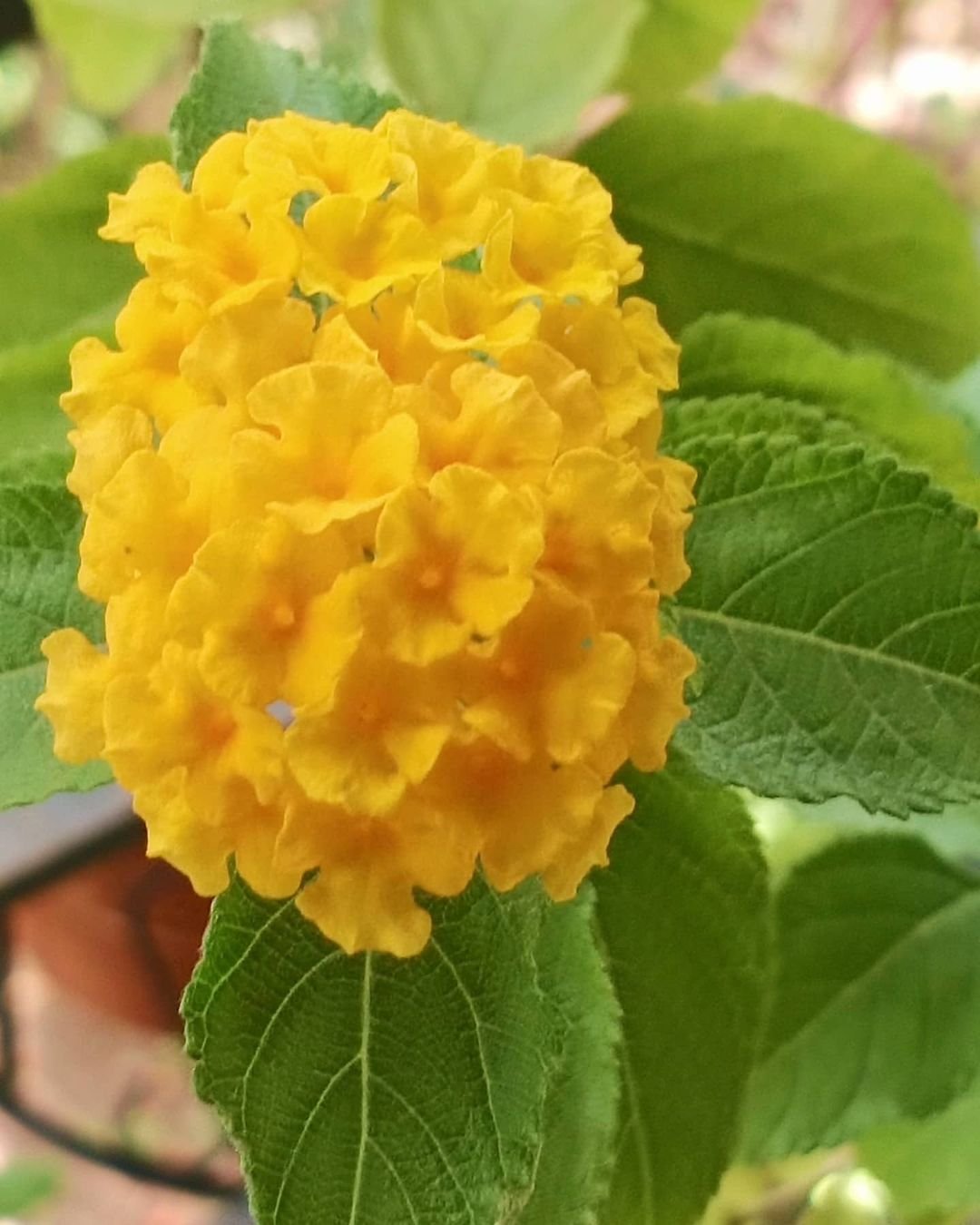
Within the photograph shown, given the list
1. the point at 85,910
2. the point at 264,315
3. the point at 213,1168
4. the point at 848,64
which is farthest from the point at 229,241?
the point at 848,64

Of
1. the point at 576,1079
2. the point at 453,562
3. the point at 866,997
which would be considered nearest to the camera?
the point at 453,562

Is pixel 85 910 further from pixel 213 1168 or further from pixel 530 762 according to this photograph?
pixel 530 762

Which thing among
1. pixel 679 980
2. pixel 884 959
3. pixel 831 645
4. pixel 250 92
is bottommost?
pixel 884 959

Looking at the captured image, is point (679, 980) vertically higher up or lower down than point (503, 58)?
lower down

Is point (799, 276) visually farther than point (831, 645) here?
Yes

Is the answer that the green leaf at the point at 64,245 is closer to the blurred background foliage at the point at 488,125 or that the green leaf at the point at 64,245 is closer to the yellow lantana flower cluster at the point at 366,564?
the blurred background foliage at the point at 488,125

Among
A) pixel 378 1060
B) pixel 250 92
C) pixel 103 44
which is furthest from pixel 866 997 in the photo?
pixel 103 44

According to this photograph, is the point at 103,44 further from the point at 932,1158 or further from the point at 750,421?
the point at 932,1158
